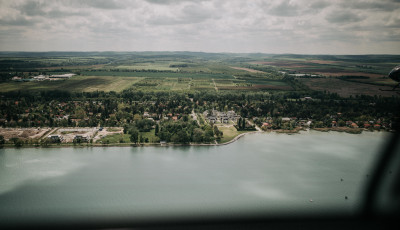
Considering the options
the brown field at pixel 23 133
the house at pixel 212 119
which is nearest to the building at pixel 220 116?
the house at pixel 212 119

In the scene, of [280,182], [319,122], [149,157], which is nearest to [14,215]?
[149,157]

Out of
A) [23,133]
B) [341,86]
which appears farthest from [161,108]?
[341,86]

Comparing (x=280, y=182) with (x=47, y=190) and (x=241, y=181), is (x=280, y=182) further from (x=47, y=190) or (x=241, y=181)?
(x=47, y=190)

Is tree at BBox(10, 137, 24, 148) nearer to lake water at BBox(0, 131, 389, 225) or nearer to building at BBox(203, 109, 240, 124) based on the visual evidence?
lake water at BBox(0, 131, 389, 225)

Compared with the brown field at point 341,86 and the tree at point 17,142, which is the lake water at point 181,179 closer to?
the tree at point 17,142

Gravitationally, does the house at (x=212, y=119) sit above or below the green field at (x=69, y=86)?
below

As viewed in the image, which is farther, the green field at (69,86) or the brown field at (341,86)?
the green field at (69,86)

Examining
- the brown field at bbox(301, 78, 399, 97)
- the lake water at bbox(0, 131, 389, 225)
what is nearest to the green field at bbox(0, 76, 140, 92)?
the lake water at bbox(0, 131, 389, 225)

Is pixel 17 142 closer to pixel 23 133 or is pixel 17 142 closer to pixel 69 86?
pixel 23 133
